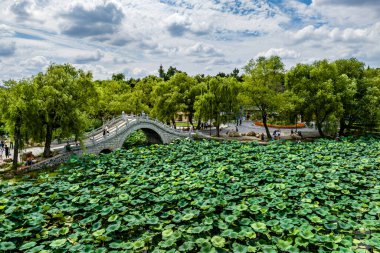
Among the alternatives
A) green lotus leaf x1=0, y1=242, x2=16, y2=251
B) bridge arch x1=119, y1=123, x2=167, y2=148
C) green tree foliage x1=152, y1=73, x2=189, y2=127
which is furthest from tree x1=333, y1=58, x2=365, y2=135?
green lotus leaf x1=0, y1=242, x2=16, y2=251

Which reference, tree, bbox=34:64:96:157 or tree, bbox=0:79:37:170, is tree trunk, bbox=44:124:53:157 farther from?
tree, bbox=0:79:37:170

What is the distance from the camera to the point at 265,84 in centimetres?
4456

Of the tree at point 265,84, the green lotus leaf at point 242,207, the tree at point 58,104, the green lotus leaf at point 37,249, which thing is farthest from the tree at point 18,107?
the tree at point 265,84

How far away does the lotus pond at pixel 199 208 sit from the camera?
12.1 m

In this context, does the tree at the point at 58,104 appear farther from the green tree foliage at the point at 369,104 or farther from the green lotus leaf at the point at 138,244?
the green tree foliage at the point at 369,104

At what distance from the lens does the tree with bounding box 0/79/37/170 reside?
25969 millimetres

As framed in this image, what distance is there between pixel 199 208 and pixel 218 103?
34.1 metres

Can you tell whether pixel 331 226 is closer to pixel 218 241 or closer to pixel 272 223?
pixel 272 223

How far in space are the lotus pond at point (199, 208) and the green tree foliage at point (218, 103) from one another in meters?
22.7

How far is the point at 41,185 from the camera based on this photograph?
1884 centimetres

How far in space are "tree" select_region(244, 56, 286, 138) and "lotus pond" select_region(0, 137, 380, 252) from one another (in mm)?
19064

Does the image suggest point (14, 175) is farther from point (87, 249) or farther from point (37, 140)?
point (87, 249)

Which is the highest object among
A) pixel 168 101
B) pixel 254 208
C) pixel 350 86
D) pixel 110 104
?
pixel 350 86

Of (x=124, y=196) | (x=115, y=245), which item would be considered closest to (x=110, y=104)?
(x=124, y=196)
